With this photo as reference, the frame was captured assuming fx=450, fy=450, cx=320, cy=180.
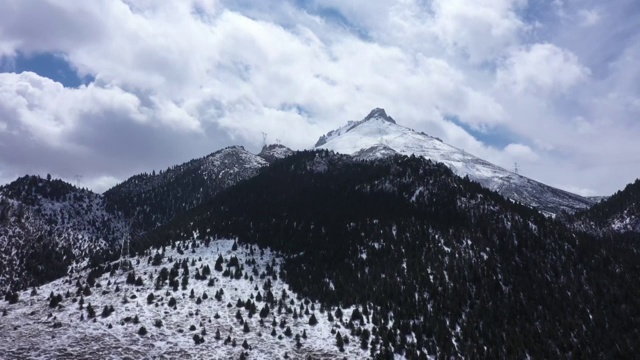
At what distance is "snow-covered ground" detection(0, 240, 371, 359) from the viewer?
7169 cm

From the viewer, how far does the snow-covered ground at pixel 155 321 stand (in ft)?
235

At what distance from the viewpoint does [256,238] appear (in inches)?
5256

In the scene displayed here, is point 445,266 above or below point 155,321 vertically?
above

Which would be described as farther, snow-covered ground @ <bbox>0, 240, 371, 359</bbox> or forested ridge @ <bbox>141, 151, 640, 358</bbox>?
forested ridge @ <bbox>141, 151, 640, 358</bbox>

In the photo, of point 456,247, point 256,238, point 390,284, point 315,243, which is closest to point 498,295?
point 456,247

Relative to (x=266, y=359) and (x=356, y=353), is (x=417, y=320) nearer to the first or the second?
(x=356, y=353)

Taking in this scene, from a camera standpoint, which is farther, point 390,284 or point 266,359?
point 390,284

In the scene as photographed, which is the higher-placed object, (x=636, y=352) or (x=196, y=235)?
(x=196, y=235)

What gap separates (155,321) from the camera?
83250 mm

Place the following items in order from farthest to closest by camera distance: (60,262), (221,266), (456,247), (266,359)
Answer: (60,262) < (456,247) < (221,266) < (266,359)

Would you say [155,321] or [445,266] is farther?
[445,266]

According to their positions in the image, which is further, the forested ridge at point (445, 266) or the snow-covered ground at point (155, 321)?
the forested ridge at point (445, 266)

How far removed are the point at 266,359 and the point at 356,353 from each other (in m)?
16.7

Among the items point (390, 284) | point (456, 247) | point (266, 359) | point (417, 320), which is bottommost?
point (266, 359)
